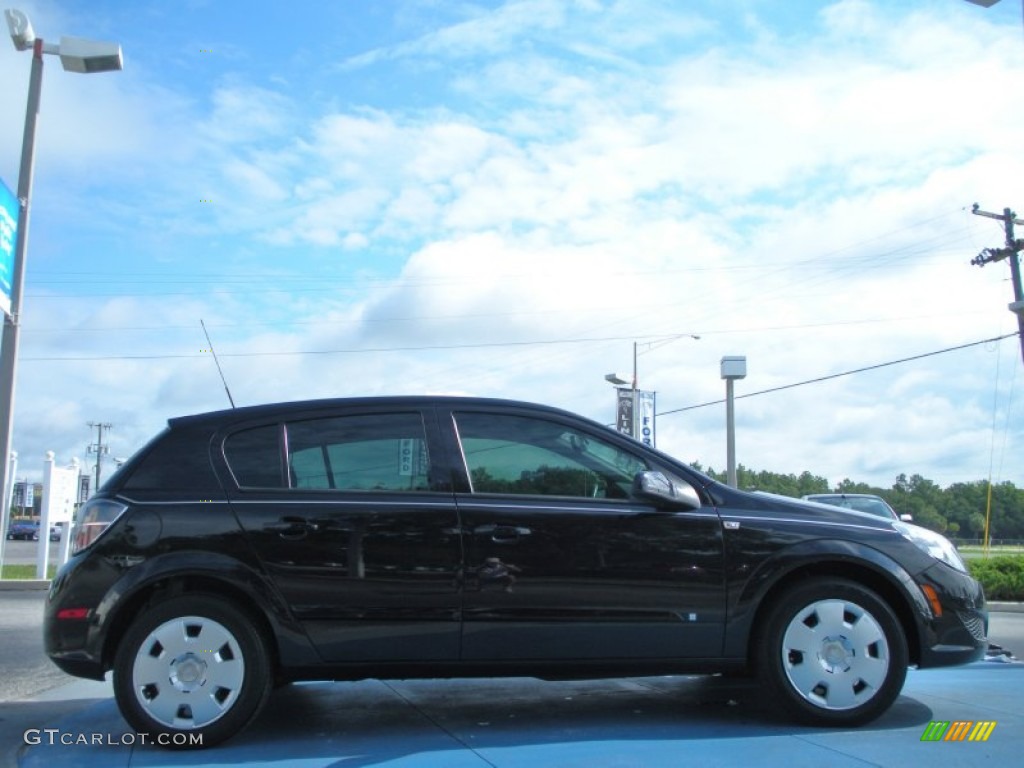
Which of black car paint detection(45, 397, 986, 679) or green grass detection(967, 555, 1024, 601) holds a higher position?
black car paint detection(45, 397, 986, 679)

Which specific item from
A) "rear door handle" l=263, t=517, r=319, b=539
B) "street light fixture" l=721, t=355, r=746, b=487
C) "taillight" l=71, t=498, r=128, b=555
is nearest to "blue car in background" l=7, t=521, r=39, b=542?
"street light fixture" l=721, t=355, r=746, b=487

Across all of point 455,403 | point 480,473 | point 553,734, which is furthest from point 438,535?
point 553,734

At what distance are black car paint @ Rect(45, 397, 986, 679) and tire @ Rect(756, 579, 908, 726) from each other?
0.15 meters

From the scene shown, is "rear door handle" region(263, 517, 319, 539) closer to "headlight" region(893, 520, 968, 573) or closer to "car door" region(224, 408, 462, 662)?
"car door" region(224, 408, 462, 662)

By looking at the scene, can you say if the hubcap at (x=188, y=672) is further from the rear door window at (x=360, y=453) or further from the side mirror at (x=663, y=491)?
the side mirror at (x=663, y=491)

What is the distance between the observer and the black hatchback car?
4434 millimetres

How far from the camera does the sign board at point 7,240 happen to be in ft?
32.7

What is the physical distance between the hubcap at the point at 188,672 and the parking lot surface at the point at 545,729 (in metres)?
0.18

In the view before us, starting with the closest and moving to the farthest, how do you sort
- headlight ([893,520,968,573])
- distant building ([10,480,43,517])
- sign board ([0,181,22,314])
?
headlight ([893,520,968,573])
sign board ([0,181,22,314])
distant building ([10,480,43,517])

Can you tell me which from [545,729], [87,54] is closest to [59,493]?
[87,54]

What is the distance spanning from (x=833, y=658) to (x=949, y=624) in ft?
2.05

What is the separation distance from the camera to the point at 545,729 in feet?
15.7

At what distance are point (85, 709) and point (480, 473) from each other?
8.93 feet

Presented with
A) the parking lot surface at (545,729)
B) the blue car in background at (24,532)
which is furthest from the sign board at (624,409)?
the blue car in background at (24,532)
